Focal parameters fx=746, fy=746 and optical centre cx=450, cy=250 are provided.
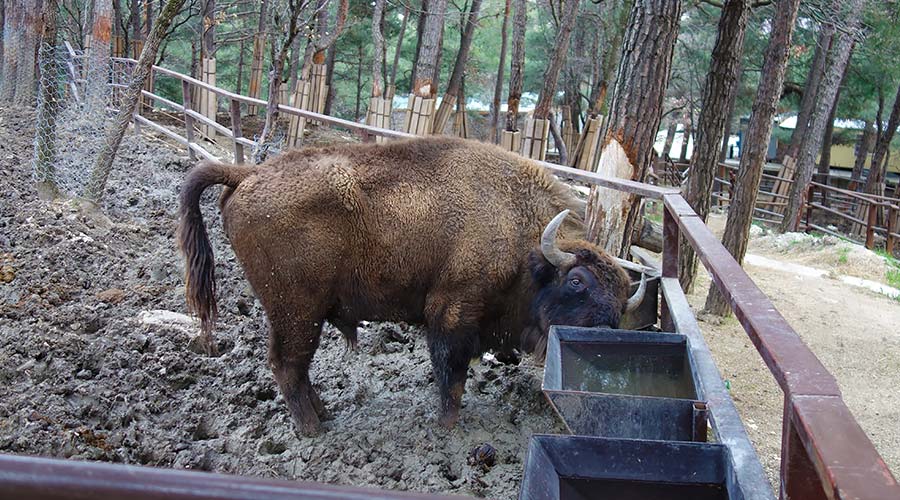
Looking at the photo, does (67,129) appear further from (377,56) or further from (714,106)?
(377,56)

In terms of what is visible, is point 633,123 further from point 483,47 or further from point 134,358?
point 483,47

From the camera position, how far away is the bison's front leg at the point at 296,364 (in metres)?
4.79

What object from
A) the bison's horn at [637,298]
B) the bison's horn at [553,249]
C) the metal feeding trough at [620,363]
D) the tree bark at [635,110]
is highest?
the tree bark at [635,110]

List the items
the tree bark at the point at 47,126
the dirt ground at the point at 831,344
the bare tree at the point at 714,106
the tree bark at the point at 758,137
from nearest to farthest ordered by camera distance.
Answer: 1. the dirt ground at the point at 831,344
2. the bare tree at the point at 714,106
3. the tree bark at the point at 758,137
4. the tree bark at the point at 47,126

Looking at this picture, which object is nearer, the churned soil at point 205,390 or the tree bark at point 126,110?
the churned soil at point 205,390

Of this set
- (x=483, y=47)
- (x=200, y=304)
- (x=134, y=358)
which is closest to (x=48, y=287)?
(x=134, y=358)

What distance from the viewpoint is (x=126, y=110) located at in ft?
29.9

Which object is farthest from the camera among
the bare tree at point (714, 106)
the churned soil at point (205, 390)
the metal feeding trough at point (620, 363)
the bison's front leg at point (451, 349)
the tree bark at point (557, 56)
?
the tree bark at point (557, 56)

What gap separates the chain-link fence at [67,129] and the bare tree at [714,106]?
7379 millimetres

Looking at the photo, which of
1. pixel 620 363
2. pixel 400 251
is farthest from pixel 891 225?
pixel 620 363

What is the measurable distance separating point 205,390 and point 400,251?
5.80ft

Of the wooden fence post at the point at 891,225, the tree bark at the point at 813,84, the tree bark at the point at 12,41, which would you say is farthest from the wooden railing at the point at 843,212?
the tree bark at the point at 12,41

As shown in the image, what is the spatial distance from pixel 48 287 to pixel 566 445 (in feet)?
18.8

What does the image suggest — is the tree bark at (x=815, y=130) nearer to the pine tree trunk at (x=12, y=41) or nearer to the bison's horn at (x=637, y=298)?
the bison's horn at (x=637, y=298)
